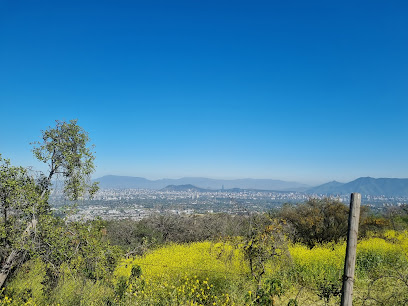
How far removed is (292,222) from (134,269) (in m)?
13.0

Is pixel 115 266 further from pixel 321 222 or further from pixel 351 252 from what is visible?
pixel 321 222

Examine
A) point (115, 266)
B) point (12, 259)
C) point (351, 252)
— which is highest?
point (351, 252)

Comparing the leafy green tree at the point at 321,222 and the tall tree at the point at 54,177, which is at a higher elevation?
the tall tree at the point at 54,177

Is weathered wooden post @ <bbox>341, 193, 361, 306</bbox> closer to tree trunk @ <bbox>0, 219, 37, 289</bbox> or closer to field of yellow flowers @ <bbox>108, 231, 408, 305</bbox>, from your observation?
field of yellow flowers @ <bbox>108, 231, 408, 305</bbox>

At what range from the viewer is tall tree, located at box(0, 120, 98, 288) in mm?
7074

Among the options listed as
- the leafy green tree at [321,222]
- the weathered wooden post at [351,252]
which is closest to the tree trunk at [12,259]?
the weathered wooden post at [351,252]

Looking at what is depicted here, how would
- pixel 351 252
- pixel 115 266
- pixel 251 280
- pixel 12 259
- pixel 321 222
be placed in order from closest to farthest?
pixel 351 252, pixel 12 259, pixel 251 280, pixel 115 266, pixel 321 222

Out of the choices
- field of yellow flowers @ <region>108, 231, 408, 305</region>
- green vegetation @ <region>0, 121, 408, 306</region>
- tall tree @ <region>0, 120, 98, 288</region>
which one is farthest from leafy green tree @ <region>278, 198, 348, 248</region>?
tall tree @ <region>0, 120, 98, 288</region>

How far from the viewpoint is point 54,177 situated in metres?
8.26

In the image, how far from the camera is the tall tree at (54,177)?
7.07 m

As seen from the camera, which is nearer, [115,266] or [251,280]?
[251,280]

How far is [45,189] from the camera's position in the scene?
8.13 metres

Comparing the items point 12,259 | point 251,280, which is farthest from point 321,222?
point 12,259

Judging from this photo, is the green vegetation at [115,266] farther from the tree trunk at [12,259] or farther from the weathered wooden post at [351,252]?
the weathered wooden post at [351,252]
